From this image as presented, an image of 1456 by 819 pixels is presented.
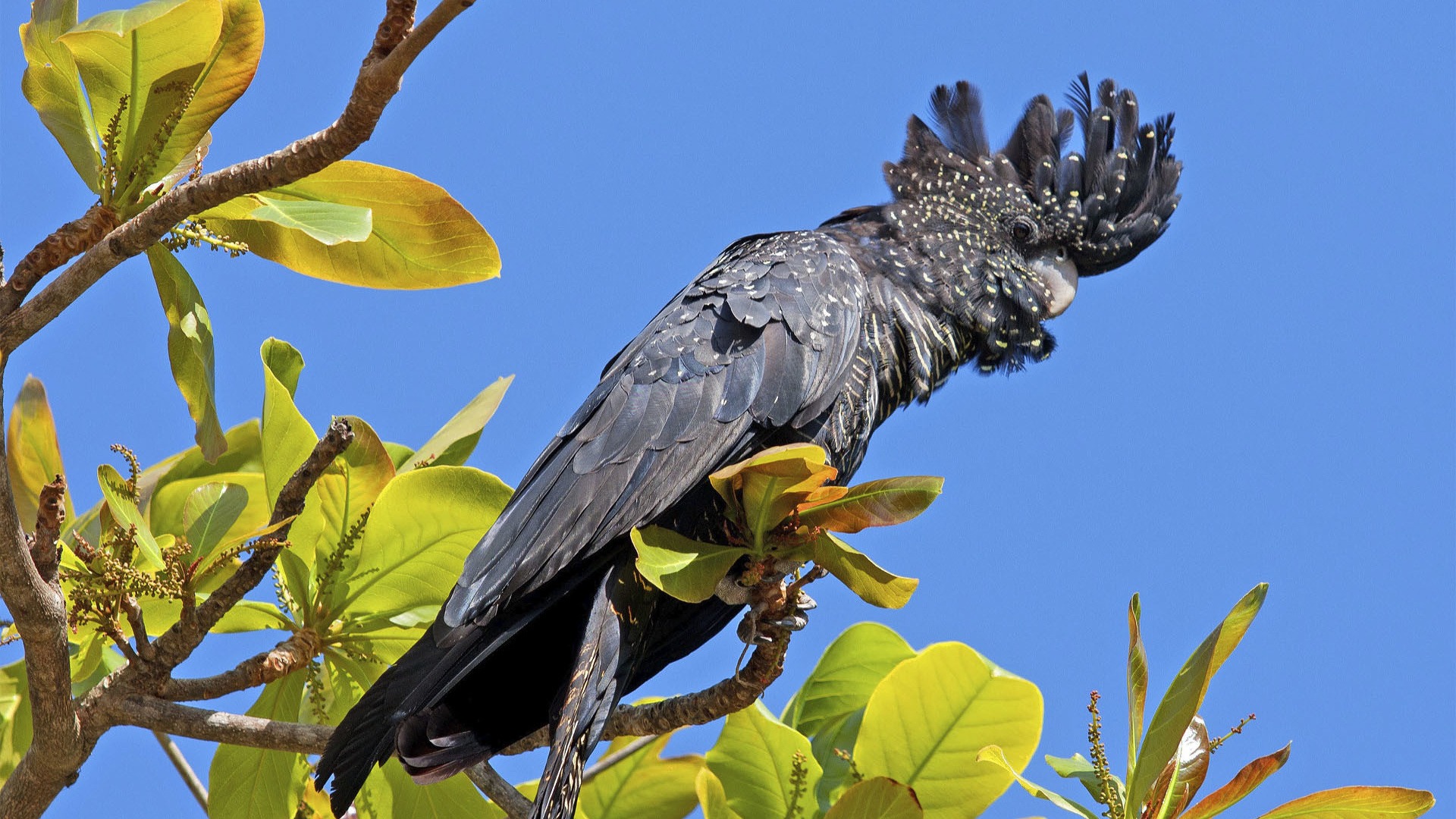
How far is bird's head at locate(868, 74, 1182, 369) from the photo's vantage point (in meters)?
3.48

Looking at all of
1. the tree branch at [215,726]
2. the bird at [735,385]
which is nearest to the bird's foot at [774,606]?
the bird at [735,385]

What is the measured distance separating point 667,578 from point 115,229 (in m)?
1.16

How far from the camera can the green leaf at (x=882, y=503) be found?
83.4 inches

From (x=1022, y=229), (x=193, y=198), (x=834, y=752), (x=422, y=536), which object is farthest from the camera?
→ (x=1022, y=229)

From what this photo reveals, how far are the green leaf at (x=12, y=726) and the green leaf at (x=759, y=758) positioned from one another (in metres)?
1.57

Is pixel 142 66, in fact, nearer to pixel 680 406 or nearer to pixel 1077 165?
pixel 680 406

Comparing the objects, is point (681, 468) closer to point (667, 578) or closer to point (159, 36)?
point (667, 578)

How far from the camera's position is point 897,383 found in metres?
3.18

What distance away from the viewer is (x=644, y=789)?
3.02m

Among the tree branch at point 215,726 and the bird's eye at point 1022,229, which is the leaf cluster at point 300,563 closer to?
the tree branch at point 215,726

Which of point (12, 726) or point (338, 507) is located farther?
point (12, 726)

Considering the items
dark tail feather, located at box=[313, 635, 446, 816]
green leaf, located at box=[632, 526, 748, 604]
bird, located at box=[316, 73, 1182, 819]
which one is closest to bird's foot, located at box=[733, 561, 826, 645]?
green leaf, located at box=[632, 526, 748, 604]

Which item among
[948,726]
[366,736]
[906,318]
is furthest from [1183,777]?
[366,736]

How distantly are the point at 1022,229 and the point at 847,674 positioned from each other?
1.44 meters
